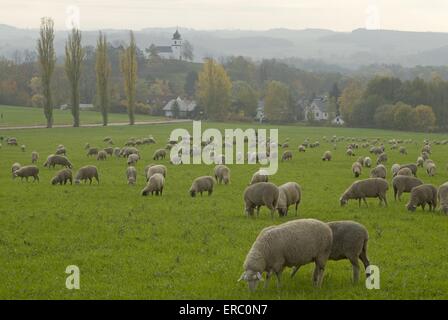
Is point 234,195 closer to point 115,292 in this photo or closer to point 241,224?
point 241,224

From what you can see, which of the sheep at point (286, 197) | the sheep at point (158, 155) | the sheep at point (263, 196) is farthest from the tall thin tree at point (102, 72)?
the sheep at point (263, 196)

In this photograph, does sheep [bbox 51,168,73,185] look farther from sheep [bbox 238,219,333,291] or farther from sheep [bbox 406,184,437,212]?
sheep [bbox 238,219,333,291]

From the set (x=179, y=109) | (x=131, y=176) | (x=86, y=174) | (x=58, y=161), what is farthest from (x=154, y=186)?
(x=179, y=109)

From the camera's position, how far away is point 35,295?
13062mm

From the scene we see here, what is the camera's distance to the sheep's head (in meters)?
12.9

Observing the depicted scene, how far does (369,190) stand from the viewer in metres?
25.4

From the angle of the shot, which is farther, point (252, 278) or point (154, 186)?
point (154, 186)

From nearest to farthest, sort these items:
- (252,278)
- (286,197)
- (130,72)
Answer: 1. (252,278)
2. (286,197)
3. (130,72)

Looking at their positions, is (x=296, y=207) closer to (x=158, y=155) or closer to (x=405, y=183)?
(x=405, y=183)

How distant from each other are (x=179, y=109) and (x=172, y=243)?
125029mm

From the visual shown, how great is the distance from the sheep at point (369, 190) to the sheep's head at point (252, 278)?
13.2 meters

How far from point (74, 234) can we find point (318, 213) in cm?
927

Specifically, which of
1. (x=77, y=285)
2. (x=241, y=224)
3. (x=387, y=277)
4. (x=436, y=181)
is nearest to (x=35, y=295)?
(x=77, y=285)

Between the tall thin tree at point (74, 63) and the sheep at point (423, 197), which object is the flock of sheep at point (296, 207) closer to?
the sheep at point (423, 197)
